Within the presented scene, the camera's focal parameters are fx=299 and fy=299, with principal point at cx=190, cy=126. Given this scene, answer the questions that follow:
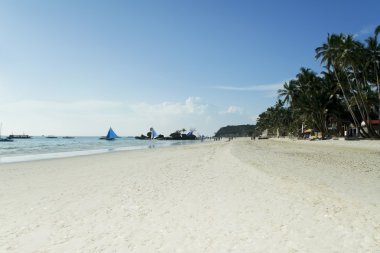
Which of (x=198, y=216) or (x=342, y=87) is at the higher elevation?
(x=342, y=87)

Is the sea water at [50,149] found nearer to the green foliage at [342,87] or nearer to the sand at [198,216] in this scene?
the sand at [198,216]

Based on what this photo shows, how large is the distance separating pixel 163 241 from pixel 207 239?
0.87 metres

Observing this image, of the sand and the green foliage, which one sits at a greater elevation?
the green foliage

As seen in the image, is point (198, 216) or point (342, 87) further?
point (342, 87)

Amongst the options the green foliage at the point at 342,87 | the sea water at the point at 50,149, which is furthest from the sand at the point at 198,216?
the green foliage at the point at 342,87

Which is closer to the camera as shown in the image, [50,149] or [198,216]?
[198,216]

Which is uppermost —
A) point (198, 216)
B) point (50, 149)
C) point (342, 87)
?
point (342, 87)

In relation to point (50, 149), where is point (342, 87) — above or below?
above

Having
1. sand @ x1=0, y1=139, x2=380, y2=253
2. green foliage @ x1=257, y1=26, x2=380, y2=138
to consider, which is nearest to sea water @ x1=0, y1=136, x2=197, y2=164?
sand @ x1=0, y1=139, x2=380, y2=253

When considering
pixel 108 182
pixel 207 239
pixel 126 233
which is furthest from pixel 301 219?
pixel 108 182

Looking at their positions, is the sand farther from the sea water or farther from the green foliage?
the green foliage

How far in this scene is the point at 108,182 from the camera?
13.3 m

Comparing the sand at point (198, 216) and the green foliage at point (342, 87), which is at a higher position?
the green foliage at point (342, 87)

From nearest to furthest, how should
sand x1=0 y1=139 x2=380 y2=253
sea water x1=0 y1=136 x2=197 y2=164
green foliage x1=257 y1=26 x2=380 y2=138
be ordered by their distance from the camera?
sand x1=0 y1=139 x2=380 y2=253
sea water x1=0 y1=136 x2=197 y2=164
green foliage x1=257 y1=26 x2=380 y2=138
